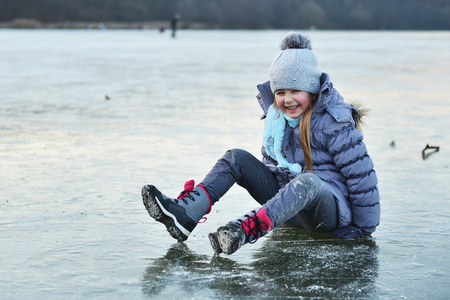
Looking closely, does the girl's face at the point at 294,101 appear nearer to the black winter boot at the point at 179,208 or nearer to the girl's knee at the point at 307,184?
the girl's knee at the point at 307,184

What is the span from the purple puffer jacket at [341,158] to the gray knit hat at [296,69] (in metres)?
0.07

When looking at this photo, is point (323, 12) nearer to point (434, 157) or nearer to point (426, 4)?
point (426, 4)

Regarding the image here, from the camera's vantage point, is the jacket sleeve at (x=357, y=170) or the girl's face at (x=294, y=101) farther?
the girl's face at (x=294, y=101)

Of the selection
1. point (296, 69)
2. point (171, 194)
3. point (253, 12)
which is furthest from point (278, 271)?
point (253, 12)

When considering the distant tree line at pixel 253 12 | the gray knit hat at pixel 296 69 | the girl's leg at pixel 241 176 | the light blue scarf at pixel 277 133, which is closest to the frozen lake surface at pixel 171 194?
the girl's leg at pixel 241 176

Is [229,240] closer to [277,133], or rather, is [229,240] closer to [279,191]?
[279,191]

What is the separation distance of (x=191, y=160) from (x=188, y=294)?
2580mm

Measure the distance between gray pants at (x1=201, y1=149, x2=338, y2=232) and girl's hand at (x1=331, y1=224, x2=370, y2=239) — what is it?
0.05 metres

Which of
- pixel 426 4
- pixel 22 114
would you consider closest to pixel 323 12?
pixel 426 4

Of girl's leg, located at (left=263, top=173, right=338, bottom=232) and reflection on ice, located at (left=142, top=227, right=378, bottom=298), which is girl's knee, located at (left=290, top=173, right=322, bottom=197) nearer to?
girl's leg, located at (left=263, top=173, right=338, bottom=232)

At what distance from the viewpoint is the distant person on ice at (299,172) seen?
287 cm

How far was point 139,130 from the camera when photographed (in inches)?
248

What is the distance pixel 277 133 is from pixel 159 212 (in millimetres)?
696

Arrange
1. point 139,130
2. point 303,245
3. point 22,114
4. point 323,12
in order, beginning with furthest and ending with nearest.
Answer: point 323,12
point 22,114
point 139,130
point 303,245
